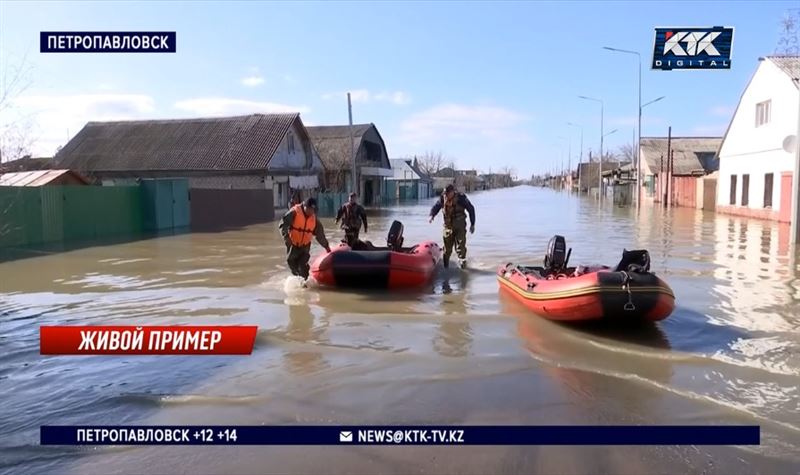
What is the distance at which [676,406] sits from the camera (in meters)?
5.07

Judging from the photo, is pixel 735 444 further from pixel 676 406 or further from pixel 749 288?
pixel 749 288

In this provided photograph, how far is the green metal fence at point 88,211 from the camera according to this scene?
1655 centimetres

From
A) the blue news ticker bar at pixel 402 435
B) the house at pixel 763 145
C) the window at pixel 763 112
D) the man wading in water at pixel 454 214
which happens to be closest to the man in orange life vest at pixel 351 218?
the man wading in water at pixel 454 214

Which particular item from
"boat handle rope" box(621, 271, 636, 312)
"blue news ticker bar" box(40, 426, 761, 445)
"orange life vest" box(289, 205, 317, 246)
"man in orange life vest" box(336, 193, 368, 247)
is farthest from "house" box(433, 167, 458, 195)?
"blue news ticker bar" box(40, 426, 761, 445)

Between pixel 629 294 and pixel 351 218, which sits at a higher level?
pixel 351 218

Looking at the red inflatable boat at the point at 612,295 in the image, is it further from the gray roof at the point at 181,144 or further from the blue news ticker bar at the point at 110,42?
the gray roof at the point at 181,144

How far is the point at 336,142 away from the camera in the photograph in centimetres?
4622

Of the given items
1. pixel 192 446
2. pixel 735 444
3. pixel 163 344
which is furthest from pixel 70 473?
pixel 735 444

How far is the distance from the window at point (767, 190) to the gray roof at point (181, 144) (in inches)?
875

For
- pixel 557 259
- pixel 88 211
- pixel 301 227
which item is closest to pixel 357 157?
pixel 88 211

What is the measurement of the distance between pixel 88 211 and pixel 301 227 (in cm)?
1241

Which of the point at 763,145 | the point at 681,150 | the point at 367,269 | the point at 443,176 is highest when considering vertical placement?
the point at 681,150

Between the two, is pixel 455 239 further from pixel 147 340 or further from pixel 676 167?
pixel 676 167

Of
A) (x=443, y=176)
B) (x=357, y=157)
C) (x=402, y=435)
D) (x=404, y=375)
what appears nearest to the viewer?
(x=402, y=435)
